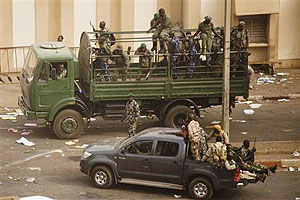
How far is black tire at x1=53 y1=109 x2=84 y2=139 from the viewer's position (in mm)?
21109

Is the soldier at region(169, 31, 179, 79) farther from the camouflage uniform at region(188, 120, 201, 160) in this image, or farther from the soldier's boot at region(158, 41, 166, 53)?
the camouflage uniform at region(188, 120, 201, 160)

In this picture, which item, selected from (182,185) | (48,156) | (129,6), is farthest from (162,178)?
(129,6)

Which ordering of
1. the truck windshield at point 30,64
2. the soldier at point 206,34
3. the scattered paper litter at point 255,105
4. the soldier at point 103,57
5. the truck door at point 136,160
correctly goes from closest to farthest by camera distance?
the truck door at point 136,160
the truck windshield at point 30,64
the soldier at point 103,57
the soldier at point 206,34
the scattered paper litter at point 255,105

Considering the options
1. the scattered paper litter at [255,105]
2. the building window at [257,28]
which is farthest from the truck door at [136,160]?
the building window at [257,28]

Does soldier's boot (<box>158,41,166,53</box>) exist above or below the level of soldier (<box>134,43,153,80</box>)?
above

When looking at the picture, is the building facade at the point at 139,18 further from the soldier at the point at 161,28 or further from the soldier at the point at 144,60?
the soldier at the point at 144,60

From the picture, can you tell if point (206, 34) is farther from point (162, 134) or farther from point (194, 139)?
point (194, 139)

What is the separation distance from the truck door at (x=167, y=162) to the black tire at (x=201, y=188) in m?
0.31

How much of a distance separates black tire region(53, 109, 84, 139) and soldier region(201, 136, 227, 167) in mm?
5990

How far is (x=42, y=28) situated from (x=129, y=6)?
10.9 feet

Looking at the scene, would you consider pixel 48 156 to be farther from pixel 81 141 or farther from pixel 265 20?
pixel 265 20

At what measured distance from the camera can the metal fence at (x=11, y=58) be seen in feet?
92.4

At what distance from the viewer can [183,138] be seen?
53.9 ft

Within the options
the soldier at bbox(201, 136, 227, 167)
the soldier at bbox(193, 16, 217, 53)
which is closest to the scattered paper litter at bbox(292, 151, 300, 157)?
the soldier at bbox(201, 136, 227, 167)
